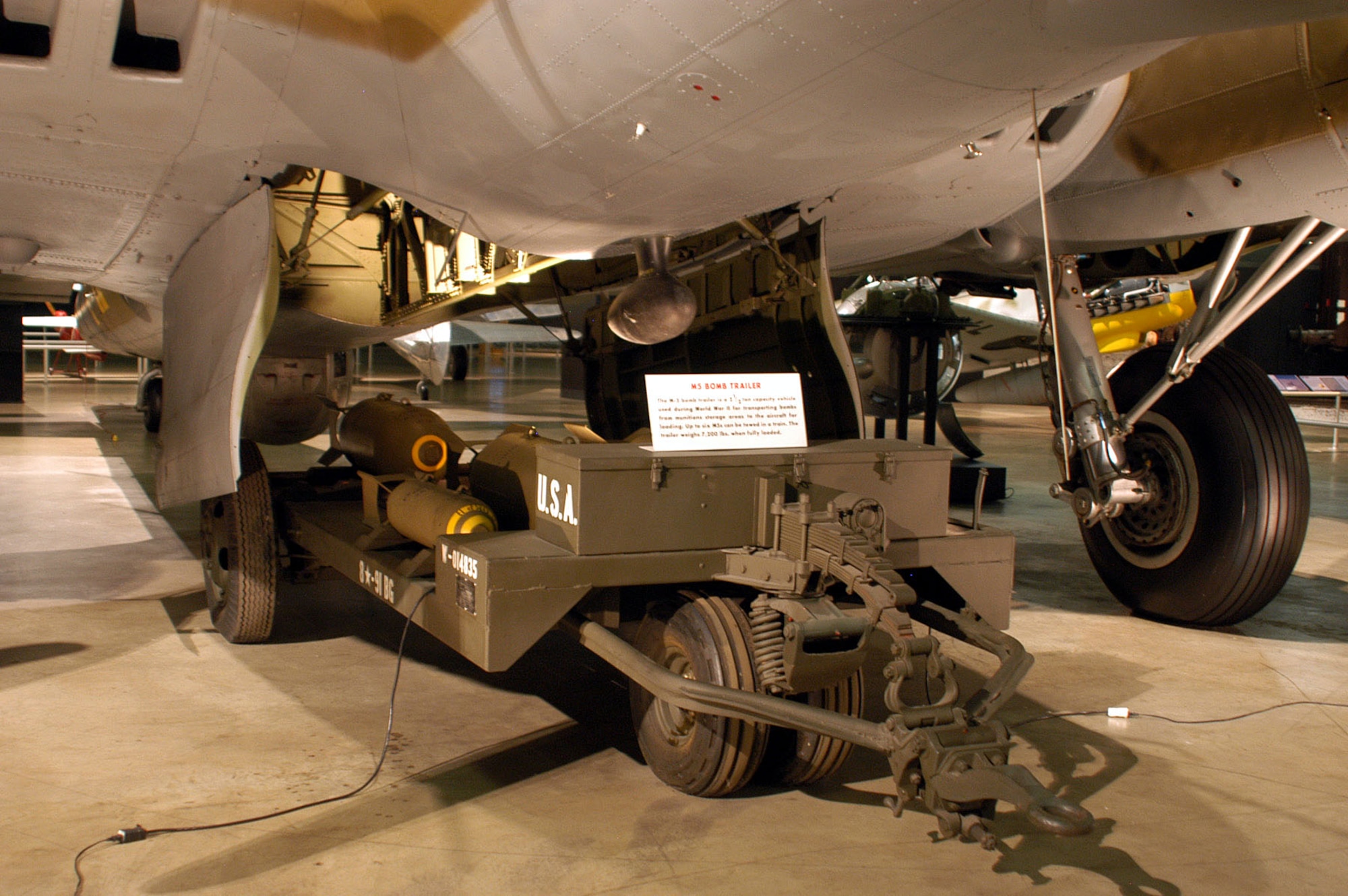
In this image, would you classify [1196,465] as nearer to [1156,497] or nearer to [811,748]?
[1156,497]

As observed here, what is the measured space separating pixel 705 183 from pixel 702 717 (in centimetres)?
173

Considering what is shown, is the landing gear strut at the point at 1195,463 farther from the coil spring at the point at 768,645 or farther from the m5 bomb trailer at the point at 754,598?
the coil spring at the point at 768,645

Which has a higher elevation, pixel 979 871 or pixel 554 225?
pixel 554 225

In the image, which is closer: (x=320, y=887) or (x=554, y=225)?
(x=320, y=887)

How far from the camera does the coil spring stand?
129 inches

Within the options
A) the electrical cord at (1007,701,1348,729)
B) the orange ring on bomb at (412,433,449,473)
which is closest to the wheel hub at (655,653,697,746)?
the electrical cord at (1007,701,1348,729)

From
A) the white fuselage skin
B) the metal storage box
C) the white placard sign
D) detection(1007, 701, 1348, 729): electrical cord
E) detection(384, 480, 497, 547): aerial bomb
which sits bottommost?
detection(1007, 701, 1348, 729): electrical cord

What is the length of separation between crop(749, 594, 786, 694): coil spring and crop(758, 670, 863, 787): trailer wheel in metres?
0.25

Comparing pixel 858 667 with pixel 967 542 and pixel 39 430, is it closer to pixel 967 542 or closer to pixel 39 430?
pixel 967 542

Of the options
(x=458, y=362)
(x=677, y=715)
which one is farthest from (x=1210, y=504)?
(x=458, y=362)

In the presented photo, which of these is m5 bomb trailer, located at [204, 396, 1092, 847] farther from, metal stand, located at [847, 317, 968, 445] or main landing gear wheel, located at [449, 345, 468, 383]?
main landing gear wheel, located at [449, 345, 468, 383]

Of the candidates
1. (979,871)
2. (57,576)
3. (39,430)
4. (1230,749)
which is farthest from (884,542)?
(39,430)

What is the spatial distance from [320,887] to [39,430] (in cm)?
1285

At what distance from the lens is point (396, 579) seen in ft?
13.4
